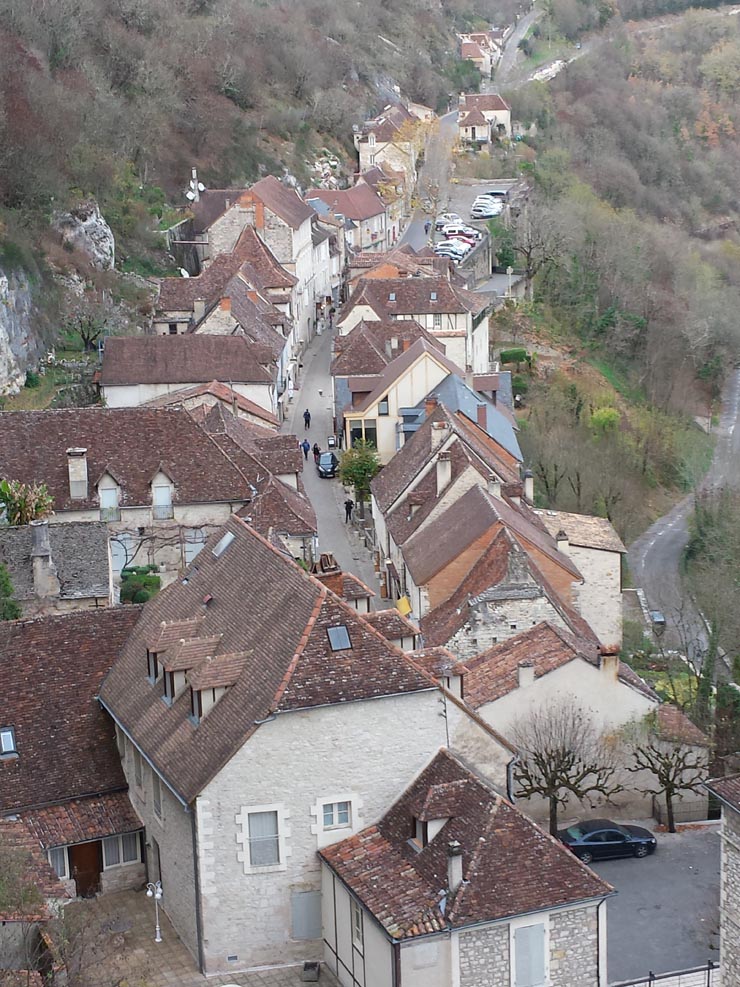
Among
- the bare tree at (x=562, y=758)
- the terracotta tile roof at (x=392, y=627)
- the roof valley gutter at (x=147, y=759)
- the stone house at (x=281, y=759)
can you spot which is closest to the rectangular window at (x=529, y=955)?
the stone house at (x=281, y=759)

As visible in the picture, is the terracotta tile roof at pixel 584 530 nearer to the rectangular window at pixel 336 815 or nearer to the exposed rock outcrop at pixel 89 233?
the rectangular window at pixel 336 815

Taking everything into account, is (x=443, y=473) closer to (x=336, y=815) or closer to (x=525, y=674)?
(x=525, y=674)

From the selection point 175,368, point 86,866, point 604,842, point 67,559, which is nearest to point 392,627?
point 86,866

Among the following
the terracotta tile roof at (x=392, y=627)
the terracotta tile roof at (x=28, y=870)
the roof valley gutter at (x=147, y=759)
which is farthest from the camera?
the terracotta tile roof at (x=392, y=627)

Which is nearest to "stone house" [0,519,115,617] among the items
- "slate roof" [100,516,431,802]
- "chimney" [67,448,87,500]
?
"chimney" [67,448,87,500]

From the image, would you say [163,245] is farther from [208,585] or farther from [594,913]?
[594,913]

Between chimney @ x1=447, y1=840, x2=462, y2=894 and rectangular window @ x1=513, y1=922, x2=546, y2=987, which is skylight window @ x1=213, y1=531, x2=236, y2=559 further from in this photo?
rectangular window @ x1=513, y1=922, x2=546, y2=987
